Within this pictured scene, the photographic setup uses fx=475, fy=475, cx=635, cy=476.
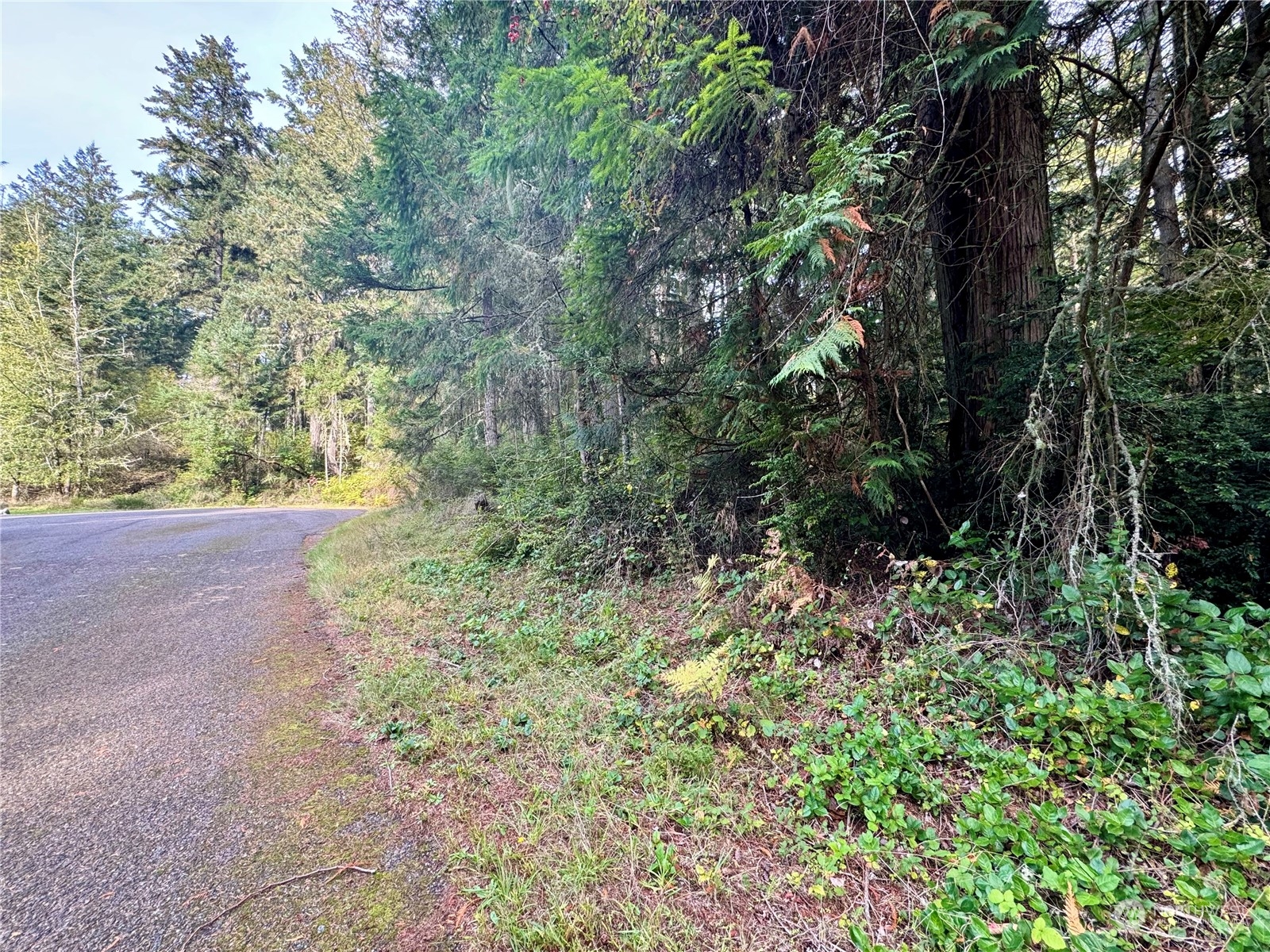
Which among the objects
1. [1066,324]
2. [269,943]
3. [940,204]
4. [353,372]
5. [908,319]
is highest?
[353,372]

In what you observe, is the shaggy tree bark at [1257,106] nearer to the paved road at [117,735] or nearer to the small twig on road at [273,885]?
the small twig on road at [273,885]

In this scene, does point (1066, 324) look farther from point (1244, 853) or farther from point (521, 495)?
point (521, 495)

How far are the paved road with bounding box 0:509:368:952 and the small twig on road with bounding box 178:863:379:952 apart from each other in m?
0.08

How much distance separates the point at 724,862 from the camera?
6.04ft

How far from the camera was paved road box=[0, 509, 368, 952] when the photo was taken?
1787 mm

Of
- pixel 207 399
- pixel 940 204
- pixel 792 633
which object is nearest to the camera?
pixel 792 633

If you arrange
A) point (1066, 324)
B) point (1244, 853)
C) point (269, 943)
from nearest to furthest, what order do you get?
point (1244, 853)
point (269, 943)
point (1066, 324)

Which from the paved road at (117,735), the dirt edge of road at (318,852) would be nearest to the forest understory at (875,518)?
the dirt edge of road at (318,852)

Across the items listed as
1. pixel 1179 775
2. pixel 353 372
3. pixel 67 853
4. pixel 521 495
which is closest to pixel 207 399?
pixel 353 372

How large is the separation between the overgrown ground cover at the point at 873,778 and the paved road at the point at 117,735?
0.82 m

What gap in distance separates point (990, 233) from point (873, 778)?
356 cm

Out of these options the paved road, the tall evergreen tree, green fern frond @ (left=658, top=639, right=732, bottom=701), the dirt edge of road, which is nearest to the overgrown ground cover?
green fern frond @ (left=658, top=639, right=732, bottom=701)

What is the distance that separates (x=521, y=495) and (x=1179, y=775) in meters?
6.83

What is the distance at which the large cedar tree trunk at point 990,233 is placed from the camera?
3150 mm
